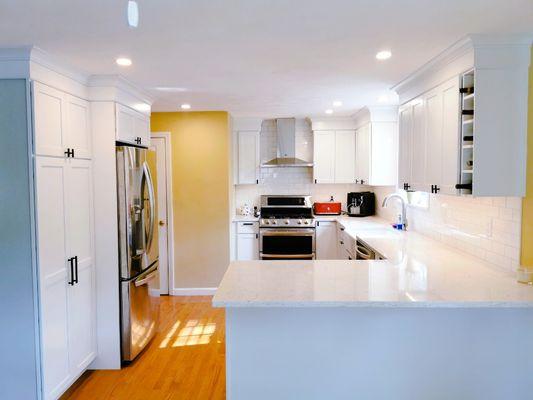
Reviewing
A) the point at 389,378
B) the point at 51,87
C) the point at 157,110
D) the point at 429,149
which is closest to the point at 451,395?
the point at 389,378

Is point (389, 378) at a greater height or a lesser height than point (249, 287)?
lesser

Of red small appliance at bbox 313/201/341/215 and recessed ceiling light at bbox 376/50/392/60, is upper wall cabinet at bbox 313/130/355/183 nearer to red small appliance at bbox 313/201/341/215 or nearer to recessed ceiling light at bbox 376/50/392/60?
red small appliance at bbox 313/201/341/215

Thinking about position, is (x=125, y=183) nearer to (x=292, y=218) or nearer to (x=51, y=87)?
(x=51, y=87)

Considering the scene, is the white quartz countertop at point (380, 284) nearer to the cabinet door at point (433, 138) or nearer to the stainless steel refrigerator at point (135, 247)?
the cabinet door at point (433, 138)

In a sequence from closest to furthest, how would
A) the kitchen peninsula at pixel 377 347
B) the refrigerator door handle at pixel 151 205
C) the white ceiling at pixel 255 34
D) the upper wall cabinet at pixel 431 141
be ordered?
the white ceiling at pixel 255 34
the kitchen peninsula at pixel 377 347
the upper wall cabinet at pixel 431 141
the refrigerator door handle at pixel 151 205

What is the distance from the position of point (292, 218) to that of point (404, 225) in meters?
1.60

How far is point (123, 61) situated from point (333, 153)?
3.51 metres

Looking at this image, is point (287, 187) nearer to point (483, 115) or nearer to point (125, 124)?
point (125, 124)

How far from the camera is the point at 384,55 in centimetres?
271

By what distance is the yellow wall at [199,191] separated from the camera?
5.14 meters

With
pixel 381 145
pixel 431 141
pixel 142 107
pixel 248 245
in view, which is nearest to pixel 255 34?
pixel 431 141

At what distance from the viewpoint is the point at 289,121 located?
5.81 metres

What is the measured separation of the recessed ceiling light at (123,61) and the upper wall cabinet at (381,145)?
2944mm

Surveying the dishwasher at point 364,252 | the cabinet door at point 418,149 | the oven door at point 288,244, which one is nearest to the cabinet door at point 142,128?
the oven door at point 288,244
